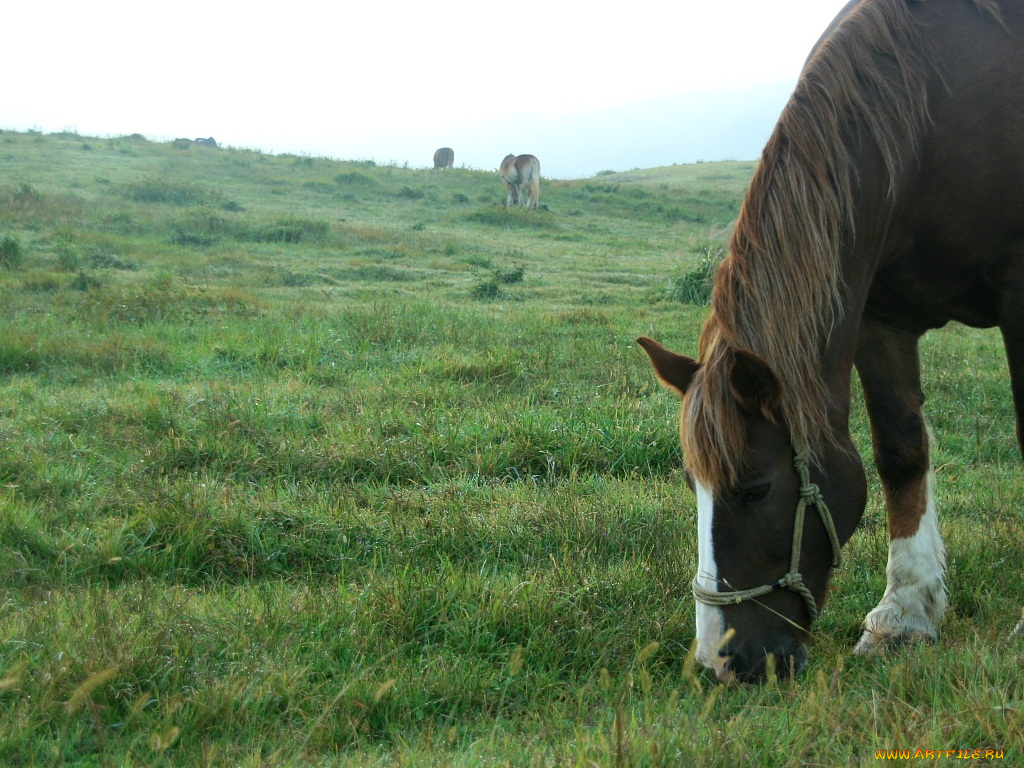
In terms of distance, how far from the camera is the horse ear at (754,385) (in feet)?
6.89

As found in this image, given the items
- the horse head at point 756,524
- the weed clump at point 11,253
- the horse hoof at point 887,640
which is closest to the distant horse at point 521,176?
the weed clump at point 11,253

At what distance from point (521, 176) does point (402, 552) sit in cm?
2099

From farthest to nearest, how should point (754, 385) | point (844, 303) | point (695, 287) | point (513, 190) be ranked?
1. point (513, 190)
2. point (695, 287)
3. point (844, 303)
4. point (754, 385)

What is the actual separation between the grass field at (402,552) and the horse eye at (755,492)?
46 cm

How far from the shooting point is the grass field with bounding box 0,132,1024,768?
6.45 ft

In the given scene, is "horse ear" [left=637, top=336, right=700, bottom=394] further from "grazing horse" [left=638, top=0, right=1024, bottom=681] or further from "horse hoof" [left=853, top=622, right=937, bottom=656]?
"horse hoof" [left=853, top=622, right=937, bottom=656]

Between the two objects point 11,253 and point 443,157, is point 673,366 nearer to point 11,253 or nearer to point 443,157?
point 11,253

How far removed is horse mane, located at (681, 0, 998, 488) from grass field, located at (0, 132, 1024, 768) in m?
0.65

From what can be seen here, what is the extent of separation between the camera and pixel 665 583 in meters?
2.82

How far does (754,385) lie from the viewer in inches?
85.0

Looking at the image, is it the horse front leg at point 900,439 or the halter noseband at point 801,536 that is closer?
the halter noseband at point 801,536

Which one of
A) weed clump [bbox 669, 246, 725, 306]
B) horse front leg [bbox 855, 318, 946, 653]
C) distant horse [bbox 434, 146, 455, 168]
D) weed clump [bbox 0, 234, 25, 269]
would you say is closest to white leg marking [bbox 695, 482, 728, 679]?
horse front leg [bbox 855, 318, 946, 653]

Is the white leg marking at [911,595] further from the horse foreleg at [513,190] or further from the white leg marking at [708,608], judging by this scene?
the horse foreleg at [513,190]

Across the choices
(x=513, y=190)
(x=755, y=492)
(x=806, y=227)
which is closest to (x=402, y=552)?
(x=755, y=492)
